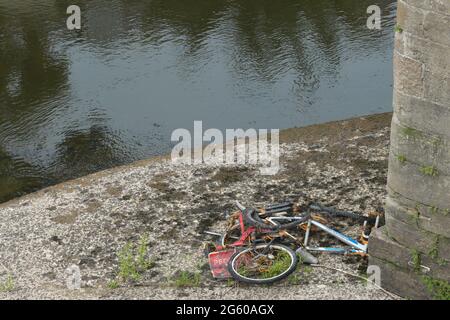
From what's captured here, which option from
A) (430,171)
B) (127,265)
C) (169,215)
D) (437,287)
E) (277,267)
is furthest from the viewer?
(169,215)

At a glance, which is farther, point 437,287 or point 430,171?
point 437,287

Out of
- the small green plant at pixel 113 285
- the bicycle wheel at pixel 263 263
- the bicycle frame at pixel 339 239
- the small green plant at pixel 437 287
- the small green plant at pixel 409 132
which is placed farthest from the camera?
the bicycle frame at pixel 339 239

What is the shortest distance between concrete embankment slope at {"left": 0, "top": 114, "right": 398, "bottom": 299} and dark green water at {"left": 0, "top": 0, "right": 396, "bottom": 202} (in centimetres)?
359

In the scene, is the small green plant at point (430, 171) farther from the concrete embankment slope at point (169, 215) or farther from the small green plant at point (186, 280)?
the small green plant at point (186, 280)

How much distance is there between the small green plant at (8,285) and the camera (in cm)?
1493

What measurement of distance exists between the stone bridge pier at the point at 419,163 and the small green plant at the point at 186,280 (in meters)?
3.59

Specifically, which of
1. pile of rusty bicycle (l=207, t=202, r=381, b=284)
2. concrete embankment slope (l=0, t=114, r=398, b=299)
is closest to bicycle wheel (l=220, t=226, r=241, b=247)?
pile of rusty bicycle (l=207, t=202, r=381, b=284)

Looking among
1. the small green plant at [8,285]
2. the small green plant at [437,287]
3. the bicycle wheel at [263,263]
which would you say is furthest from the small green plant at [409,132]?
the small green plant at [8,285]

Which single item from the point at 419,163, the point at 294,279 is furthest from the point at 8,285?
the point at 419,163

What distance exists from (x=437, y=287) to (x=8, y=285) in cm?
865

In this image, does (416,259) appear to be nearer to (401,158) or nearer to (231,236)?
(401,158)

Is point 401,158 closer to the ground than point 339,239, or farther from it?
farther from it

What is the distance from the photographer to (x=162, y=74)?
3148 centimetres

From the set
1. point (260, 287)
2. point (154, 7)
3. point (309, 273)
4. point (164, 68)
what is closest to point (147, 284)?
point (260, 287)
